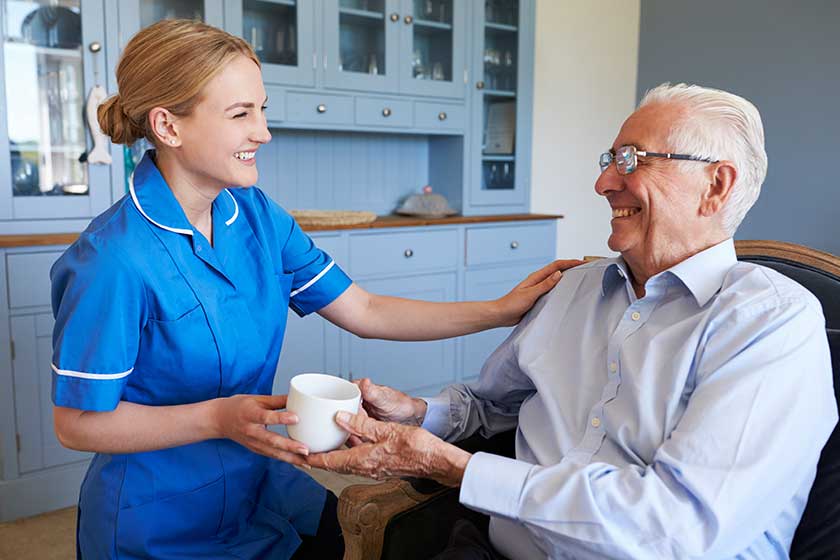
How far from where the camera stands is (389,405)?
1393mm

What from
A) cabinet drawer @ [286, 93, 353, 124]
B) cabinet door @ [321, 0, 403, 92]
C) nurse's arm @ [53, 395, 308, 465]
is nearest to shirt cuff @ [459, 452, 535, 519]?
nurse's arm @ [53, 395, 308, 465]

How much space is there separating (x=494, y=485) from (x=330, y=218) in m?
2.14

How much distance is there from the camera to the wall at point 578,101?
415 centimetres

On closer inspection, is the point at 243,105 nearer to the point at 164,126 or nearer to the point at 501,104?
the point at 164,126

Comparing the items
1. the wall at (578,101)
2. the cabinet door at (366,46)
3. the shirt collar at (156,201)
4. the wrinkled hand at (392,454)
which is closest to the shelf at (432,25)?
the cabinet door at (366,46)

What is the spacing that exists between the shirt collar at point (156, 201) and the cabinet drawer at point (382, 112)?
1989 millimetres

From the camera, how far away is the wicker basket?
9.89ft

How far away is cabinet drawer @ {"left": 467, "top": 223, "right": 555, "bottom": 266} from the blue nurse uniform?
2198 millimetres

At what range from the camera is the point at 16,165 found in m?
2.52

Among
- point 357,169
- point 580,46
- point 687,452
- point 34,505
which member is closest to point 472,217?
point 357,169

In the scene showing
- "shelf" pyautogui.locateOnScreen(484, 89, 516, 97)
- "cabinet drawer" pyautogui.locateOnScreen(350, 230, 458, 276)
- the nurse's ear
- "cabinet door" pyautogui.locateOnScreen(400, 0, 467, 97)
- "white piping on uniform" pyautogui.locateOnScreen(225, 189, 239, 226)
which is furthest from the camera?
"shelf" pyautogui.locateOnScreen(484, 89, 516, 97)

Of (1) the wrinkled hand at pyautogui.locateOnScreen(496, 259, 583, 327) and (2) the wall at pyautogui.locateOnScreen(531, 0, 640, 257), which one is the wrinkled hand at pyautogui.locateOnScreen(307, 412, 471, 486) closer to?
(1) the wrinkled hand at pyautogui.locateOnScreen(496, 259, 583, 327)

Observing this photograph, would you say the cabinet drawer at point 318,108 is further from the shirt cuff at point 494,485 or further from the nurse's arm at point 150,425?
the shirt cuff at point 494,485

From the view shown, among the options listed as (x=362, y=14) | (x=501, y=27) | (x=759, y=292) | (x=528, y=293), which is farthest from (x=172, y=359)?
(x=501, y=27)
